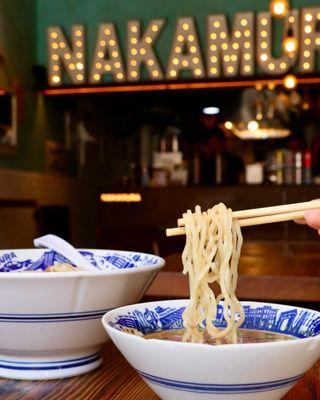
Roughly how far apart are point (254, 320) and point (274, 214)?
0.48 feet

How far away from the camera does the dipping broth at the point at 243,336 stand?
0.75 meters

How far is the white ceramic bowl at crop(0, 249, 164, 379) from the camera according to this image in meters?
0.76

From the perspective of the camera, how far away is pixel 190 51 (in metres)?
4.76

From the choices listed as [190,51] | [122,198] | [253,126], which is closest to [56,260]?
[190,51]

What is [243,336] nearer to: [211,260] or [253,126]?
[211,260]

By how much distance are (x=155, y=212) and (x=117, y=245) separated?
6.48 ft

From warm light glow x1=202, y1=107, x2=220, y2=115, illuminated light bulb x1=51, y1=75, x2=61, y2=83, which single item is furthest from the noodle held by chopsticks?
warm light glow x1=202, y1=107, x2=220, y2=115

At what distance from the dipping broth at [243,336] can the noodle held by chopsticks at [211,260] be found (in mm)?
19

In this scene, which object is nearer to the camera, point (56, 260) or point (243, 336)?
point (243, 336)

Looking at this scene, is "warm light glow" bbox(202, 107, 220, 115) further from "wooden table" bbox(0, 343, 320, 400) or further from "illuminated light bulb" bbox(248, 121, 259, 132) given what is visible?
"wooden table" bbox(0, 343, 320, 400)

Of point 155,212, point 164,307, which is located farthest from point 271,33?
point 164,307

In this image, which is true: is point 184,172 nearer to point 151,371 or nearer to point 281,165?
point 281,165

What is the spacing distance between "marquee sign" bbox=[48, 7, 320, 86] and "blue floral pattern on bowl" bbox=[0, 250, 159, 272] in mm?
3823

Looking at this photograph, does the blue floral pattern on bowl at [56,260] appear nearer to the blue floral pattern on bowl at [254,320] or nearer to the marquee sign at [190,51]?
the blue floral pattern on bowl at [254,320]
